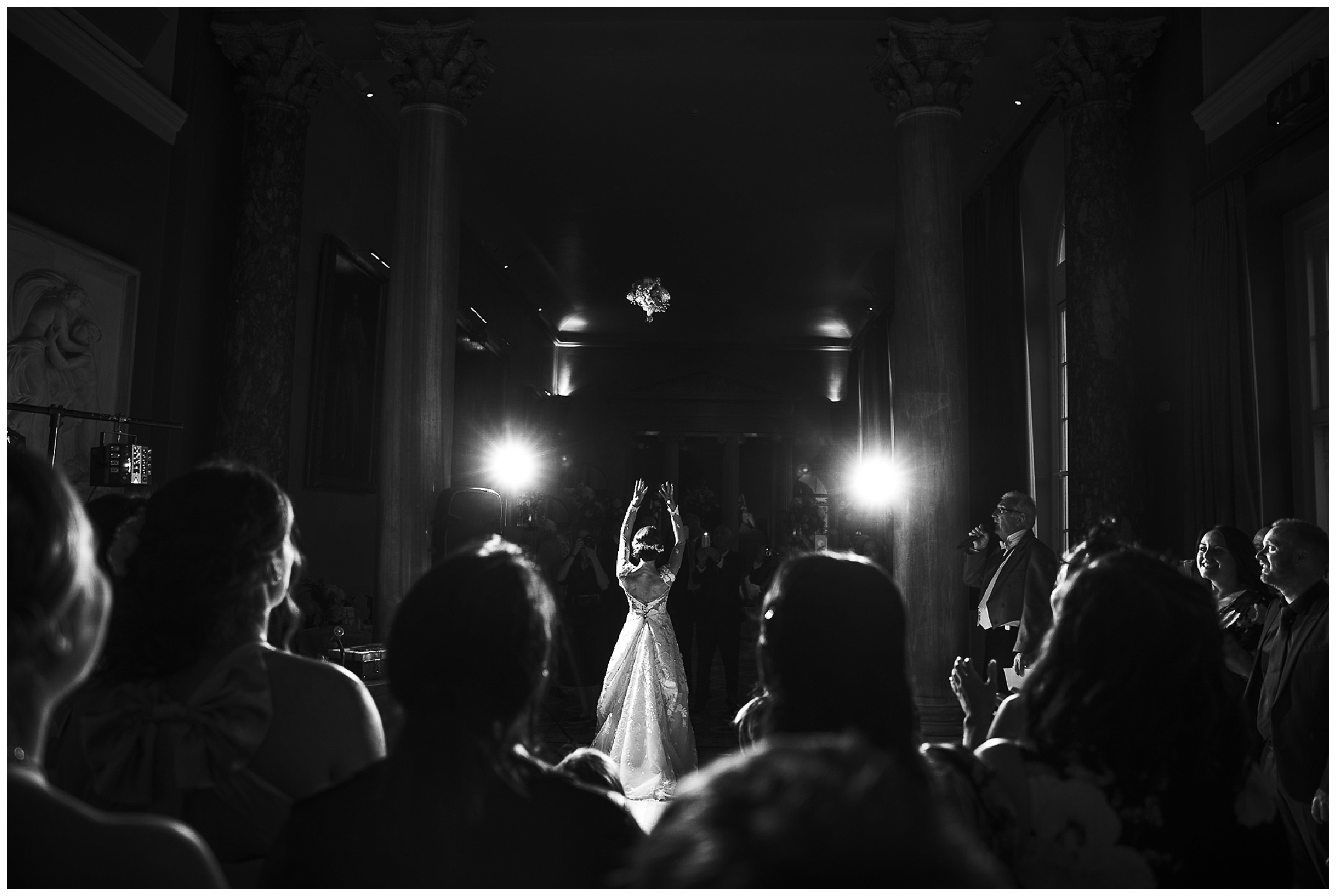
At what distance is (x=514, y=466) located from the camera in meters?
15.5

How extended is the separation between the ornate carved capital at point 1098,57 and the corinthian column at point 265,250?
531 cm

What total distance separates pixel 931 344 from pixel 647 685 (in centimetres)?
302

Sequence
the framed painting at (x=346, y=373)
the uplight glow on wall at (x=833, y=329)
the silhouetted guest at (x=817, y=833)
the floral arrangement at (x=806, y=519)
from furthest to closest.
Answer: the floral arrangement at (x=806, y=519) → the uplight glow on wall at (x=833, y=329) → the framed painting at (x=346, y=373) → the silhouetted guest at (x=817, y=833)

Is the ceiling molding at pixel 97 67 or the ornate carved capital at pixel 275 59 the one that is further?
the ornate carved capital at pixel 275 59

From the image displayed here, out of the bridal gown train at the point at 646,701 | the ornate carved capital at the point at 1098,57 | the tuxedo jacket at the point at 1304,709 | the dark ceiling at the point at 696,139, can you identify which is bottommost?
the bridal gown train at the point at 646,701

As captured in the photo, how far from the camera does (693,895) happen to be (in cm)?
56

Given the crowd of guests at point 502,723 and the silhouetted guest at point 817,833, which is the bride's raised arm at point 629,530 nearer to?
the crowd of guests at point 502,723

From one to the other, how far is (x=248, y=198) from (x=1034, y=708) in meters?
6.79

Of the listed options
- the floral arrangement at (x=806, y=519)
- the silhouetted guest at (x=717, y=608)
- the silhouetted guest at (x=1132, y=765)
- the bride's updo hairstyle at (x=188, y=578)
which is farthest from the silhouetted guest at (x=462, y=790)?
the floral arrangement at (x=806, y=519)

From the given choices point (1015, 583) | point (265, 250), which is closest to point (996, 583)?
point (1015, 583)

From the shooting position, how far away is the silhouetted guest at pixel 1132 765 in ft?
5.07

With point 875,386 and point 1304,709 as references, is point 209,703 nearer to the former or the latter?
point 1304,709

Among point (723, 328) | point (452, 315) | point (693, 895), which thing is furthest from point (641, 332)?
point (693, 895)

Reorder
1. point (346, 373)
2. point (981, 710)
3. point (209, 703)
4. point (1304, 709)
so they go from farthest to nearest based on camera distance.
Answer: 1. point (346, 373)
2. point (1304, 709)
3. point (981, 710)
4. point (209, 703)
